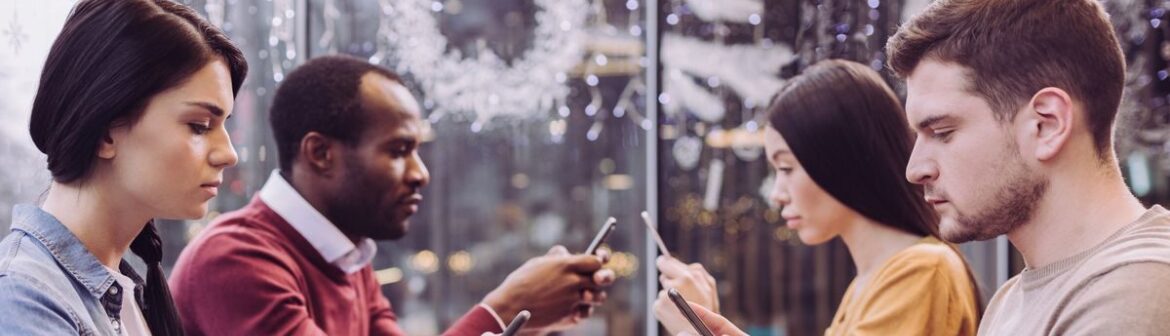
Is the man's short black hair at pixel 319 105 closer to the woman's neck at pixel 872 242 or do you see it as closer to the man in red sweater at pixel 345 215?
the man in red sweater at pixel 345 215

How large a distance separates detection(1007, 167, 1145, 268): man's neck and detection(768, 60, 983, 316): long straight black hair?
609 millimetres

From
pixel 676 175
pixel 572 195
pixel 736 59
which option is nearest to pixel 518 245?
pixel 572 195

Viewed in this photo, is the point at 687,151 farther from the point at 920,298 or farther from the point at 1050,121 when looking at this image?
the point at 1050,121

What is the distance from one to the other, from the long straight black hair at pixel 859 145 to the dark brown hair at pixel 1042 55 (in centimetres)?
58

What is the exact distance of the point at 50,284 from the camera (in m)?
1.34

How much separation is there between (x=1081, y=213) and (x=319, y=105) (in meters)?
1.47

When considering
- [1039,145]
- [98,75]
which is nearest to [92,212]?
[98,75]

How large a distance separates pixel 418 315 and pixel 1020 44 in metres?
2.65

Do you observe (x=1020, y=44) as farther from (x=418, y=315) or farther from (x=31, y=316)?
(x=418, y=315)

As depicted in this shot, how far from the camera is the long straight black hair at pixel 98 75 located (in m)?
1.40

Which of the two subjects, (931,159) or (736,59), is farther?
(736,59)

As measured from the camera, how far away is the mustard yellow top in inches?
69.0

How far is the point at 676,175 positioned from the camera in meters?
3.25

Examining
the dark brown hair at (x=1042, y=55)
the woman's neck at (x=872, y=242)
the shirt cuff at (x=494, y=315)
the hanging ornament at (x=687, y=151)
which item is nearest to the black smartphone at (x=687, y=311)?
the dark brown hair at (x=1042, y=55)
